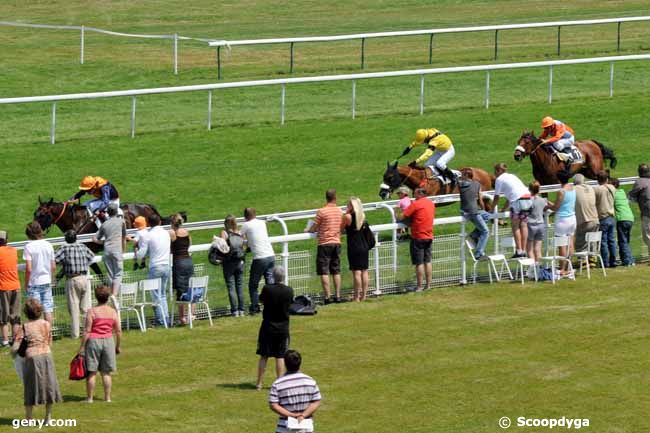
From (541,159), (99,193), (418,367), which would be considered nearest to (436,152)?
(541,159)

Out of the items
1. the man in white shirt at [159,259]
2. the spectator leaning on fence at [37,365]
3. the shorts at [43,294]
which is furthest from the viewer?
the man in white shirt at [159,259]

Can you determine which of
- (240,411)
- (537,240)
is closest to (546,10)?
(537,240)

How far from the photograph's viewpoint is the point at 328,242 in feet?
59.3

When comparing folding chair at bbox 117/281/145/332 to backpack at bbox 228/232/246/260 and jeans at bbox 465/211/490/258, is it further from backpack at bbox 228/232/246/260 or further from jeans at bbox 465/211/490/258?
jeans at bbox 465/211/490/258

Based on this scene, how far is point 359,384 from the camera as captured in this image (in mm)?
14719

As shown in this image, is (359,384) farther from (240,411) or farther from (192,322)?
(192,322)

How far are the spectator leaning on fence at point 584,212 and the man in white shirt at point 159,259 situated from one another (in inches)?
220

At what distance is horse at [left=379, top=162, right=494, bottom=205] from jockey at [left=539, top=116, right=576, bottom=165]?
4.48 feet

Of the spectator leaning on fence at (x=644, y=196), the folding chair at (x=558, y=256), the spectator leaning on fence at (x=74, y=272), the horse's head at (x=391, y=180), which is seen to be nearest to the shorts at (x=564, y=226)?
the folding chair at (x=558, y=256)

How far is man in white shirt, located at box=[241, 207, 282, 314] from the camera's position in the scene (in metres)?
17.5

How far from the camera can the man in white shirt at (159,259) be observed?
17031 mm

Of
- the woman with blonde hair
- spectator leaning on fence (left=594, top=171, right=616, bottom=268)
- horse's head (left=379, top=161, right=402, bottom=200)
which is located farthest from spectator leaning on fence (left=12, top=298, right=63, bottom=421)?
horse's head (left=379, top=161, right=402, bottom=200)

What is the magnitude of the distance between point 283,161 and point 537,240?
726 centimetres

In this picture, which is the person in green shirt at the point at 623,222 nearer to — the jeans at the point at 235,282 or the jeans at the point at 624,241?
the jeans at the point at 624,241
